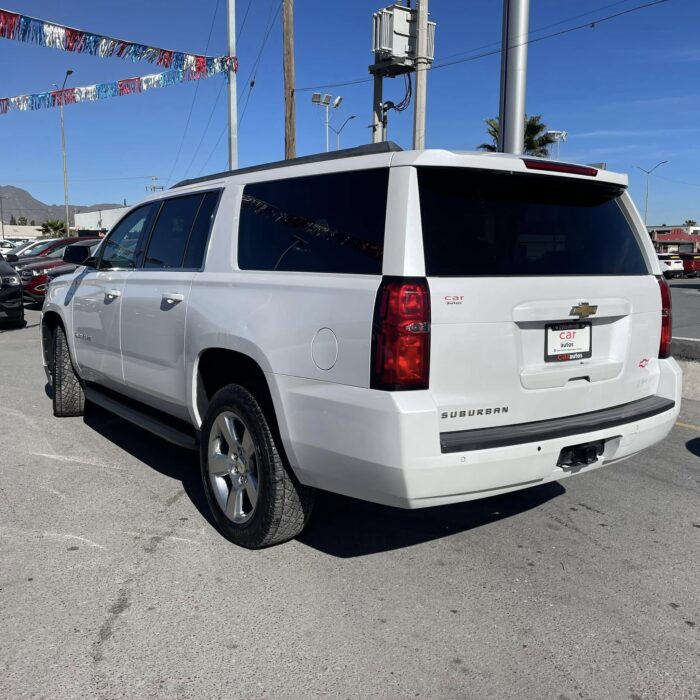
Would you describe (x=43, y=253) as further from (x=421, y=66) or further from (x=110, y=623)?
(x=110, y=623)

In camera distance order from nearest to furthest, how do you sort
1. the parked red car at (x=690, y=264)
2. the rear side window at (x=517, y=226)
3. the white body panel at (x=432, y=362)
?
1. the white body panel at (x=432, y=362)
2. the rear side window at (x=517, y=226)
3. the parked red car at (x=690, y=264)

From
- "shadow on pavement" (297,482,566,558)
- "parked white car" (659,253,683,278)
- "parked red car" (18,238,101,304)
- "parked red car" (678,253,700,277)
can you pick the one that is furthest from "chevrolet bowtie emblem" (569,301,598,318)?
"parked red car" (678,253,700,277)

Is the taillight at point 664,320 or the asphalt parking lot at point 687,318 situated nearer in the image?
the taillight at point 664,320

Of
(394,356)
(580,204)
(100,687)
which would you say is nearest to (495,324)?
(394,356)

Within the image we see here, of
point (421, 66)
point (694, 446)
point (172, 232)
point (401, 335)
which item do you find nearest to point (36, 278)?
point (421, 66)

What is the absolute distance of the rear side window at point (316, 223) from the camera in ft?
9.72

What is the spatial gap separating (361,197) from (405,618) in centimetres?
187

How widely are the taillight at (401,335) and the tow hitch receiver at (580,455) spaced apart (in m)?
0.89

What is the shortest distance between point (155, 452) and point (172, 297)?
170 cm

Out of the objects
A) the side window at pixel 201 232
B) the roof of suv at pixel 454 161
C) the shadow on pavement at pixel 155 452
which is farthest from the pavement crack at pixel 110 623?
the roof of suv at pixel 454 161

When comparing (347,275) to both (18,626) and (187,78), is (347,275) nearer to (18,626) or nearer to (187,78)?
(18,626)

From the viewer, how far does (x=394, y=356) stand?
2729 millimetres

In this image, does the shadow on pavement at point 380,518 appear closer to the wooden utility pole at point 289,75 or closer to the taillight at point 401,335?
the taillight at point 401,335

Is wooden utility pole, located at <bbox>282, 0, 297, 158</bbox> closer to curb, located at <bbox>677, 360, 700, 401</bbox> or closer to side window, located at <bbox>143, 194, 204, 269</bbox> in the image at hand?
curb, located at <bbox>677, 360, 700, 401</bbox>
